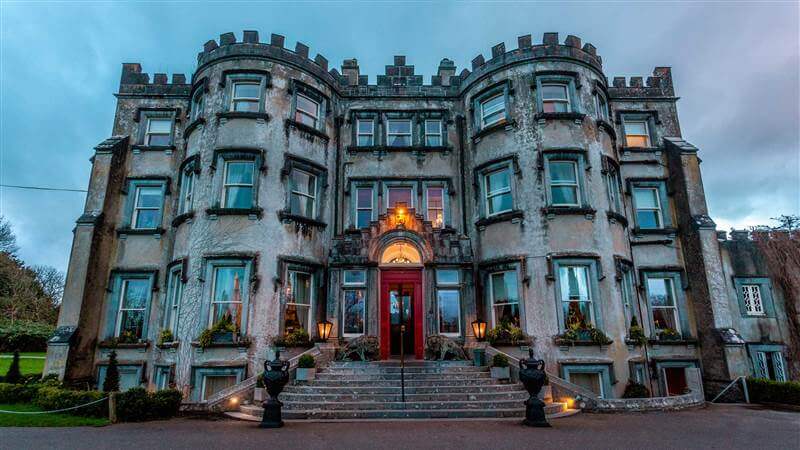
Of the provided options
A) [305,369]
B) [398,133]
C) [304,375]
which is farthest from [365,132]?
[304,375]

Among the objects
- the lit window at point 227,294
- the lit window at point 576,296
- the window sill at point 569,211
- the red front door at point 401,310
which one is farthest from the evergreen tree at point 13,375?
the window sill at point 569,211

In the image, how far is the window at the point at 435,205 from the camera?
17141 millimetres

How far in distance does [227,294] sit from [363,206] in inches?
248

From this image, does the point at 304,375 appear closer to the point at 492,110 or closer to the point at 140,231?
the point at 140,231

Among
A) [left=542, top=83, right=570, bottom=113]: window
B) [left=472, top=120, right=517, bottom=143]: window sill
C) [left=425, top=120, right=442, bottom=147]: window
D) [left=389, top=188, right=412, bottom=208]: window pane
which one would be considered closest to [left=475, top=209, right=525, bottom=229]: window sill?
[left=389, top=188, right=412, bottom=208]: window pane

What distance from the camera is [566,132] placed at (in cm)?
1555

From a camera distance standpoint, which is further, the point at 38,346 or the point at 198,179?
the point at 38,346

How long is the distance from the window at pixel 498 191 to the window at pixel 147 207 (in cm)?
1344

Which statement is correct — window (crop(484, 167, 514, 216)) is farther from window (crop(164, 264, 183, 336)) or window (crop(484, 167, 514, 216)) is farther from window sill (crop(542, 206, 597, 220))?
window (crop(164, 264, 183, 336))

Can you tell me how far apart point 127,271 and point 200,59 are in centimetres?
906

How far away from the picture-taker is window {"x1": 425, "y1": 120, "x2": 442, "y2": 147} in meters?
18.0

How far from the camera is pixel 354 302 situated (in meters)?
15.4

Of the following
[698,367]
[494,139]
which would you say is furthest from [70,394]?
[698,367]

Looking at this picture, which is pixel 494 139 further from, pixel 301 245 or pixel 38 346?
pixel 38 346
